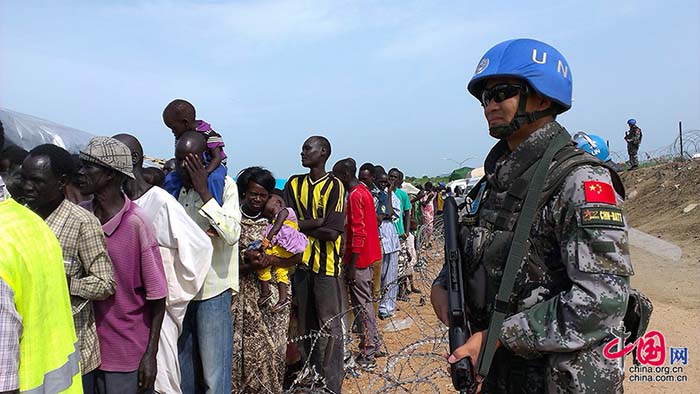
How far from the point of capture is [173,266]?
301 cm

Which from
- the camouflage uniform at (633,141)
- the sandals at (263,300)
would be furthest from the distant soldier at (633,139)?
the sandals at (263,300)

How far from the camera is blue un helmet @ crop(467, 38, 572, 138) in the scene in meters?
1.80

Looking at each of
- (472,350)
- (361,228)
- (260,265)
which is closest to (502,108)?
(472,350)

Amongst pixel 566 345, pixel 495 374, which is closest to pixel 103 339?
pixel 495 374

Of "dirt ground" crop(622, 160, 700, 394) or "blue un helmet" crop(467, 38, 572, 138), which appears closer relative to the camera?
"blue un helmet" crop(467, 38, 572, 138)

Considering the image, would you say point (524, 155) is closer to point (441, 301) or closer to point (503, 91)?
point (503, 91)

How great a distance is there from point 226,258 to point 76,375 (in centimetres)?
162


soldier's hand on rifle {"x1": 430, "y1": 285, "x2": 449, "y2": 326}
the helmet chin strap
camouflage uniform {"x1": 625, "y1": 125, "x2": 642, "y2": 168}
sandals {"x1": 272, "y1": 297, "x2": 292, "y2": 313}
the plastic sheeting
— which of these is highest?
camouflage uniform {"x1": 625, "y1": 125, "x2": 642, "y2": 168}

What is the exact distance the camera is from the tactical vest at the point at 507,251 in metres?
1.70

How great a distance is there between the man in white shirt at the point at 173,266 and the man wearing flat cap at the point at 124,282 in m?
0.29

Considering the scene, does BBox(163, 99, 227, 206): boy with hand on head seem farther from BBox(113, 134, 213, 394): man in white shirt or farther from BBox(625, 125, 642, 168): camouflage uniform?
BBox(625, 125, 642, 168): camouflage uniform

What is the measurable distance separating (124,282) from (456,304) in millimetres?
1533

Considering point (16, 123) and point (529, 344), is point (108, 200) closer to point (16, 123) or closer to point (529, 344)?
point (529, 344)

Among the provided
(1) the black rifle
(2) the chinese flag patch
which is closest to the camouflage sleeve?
(2) the chinese flag patch
